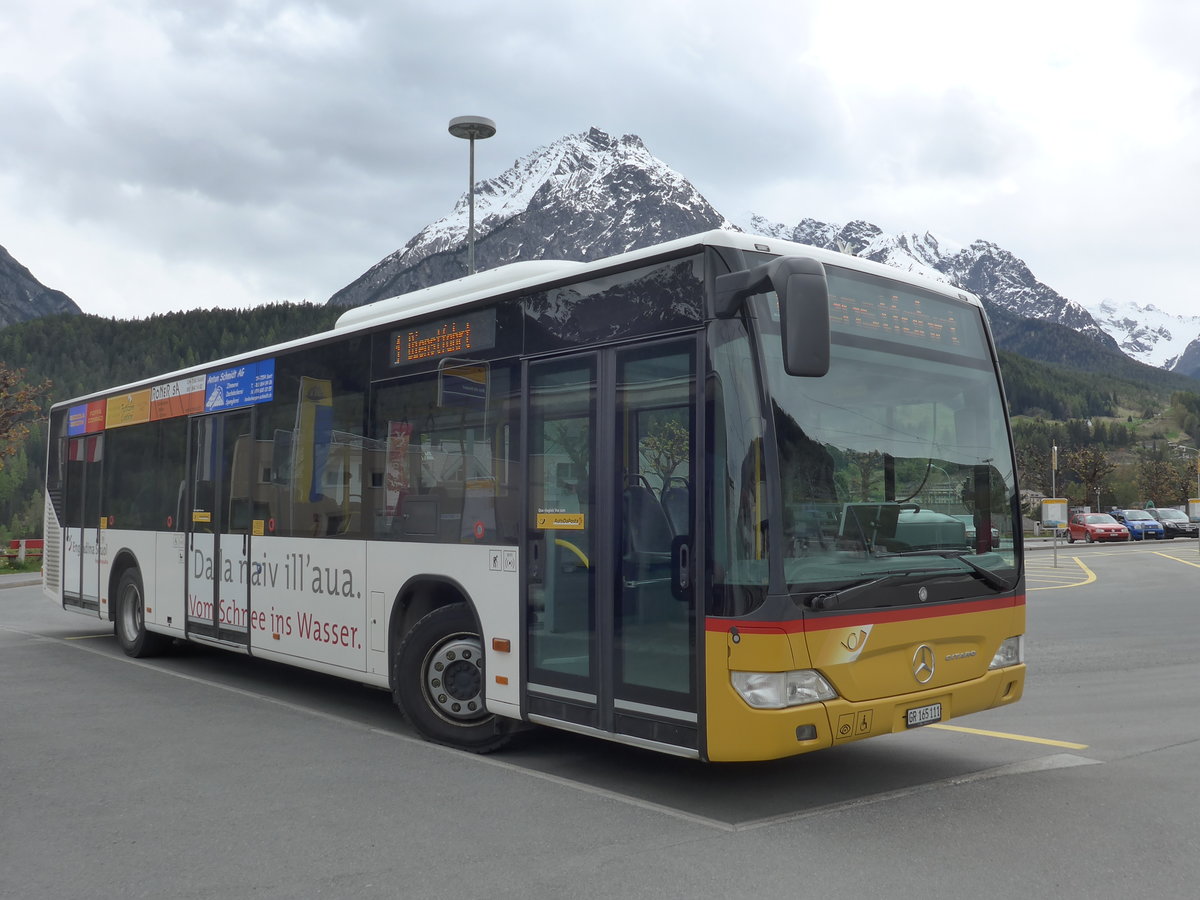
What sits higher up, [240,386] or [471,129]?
[471,129]

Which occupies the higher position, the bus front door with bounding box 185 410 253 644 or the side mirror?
the side mirror

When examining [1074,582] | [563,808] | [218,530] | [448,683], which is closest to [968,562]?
[563,808]

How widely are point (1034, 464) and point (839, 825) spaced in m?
107

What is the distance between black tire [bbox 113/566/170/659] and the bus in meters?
3.78

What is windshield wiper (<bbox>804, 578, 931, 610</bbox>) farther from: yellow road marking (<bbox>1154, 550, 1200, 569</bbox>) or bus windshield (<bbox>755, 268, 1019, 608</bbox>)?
yellow road marking (<bbox>1154, 550, 1200, 569</bbox>)

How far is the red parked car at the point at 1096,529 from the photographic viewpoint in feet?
172

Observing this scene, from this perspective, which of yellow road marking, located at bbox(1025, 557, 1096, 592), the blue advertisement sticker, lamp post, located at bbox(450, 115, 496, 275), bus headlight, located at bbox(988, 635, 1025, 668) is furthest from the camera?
yellow road marking, located at bbox(1025, 557, 1096, 592)

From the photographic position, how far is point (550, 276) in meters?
6.79

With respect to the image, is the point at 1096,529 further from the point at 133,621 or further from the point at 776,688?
the point at 776,688

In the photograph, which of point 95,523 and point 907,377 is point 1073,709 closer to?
point 907,377

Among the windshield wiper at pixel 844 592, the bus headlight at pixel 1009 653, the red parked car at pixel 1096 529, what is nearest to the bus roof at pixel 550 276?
the windshield wiper at pixel 844 592

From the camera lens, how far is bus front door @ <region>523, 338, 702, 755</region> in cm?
569

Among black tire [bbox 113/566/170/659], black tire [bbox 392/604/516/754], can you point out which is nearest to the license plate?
black tire [bbox 392/604/516/754]

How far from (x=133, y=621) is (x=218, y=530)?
259 cm
